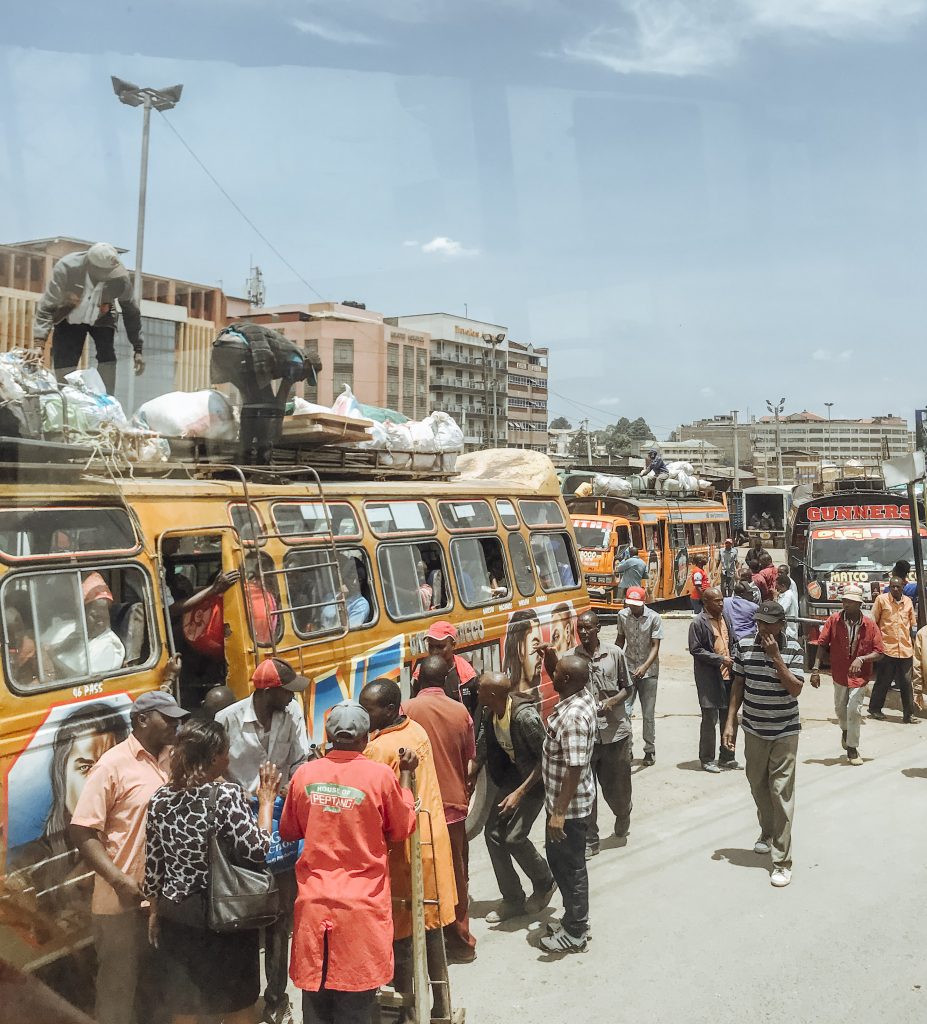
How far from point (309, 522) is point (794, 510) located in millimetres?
11763

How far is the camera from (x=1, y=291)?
556 inches

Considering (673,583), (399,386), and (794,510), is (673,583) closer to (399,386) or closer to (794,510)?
(794,510)

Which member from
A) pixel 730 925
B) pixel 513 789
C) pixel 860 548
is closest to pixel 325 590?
pixel 513 789

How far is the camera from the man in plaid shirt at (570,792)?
16.9 feet

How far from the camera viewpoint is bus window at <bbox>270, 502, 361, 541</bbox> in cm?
645

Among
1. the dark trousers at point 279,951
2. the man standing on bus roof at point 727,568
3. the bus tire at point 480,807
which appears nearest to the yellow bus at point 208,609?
the dark trousers at point 279,951

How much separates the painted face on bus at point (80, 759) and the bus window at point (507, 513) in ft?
16.7

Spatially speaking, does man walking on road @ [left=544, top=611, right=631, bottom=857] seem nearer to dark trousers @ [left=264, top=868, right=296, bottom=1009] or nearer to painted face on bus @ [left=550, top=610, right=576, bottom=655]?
dark trousers @ [left=264, top=868, right=296, bottom=1009]

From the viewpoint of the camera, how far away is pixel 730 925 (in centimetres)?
551

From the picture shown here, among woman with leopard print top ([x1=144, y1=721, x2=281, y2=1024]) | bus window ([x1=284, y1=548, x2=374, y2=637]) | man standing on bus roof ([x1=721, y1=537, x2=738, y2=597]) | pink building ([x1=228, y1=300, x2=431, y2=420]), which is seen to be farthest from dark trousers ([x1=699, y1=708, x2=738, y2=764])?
pink building ([x1=228, y1=300, x2=431, y2=420])

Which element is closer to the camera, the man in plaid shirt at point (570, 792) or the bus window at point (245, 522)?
the man in plaid shirt at point (570, 792)

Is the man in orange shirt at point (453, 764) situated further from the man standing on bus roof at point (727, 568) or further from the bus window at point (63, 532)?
the man standing on bus roof at point (727, 568)

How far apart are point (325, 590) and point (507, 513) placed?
10.2 ft

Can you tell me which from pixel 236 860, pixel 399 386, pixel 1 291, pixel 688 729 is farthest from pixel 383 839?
pixel 399 386
